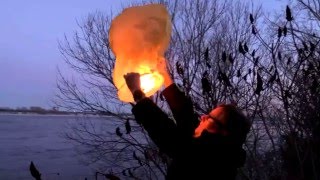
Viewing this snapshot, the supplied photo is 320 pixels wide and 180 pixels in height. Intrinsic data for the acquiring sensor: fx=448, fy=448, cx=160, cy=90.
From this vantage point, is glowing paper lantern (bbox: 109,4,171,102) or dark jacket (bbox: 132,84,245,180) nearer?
dark jacket (bbox: 132,84,245,180)

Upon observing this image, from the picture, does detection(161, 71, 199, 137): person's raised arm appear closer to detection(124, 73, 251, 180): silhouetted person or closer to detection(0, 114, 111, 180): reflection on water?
detection(124, 73, 251, 180): silhouetted person

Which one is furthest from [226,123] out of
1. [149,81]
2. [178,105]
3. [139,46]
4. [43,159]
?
[43,159]

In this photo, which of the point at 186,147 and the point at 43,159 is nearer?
the point at 186,147

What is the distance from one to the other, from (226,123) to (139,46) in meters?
0.60

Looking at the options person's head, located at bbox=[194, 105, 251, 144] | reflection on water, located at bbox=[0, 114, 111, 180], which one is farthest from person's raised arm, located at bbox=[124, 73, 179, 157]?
reflection on water, located at bbox=[0, 114, 111, 180]

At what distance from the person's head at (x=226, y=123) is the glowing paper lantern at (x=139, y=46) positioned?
33cm

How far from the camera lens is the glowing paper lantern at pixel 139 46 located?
233 centimetres

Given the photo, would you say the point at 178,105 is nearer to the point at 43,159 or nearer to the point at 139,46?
the point at 139,46

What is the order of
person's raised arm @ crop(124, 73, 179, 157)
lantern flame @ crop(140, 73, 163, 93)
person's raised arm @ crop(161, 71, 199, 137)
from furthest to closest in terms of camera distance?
1. person's raised arm @ crop(161, 71, 199, 137)
2. lantern flame @ crop(140, 73, 163, 93)
3. person's raised arm @ crop(124, 73, 179, 157)

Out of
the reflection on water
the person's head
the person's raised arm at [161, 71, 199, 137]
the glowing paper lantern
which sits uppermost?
the reflection on water

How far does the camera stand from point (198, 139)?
7.38 ft

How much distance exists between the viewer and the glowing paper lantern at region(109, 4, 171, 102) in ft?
7.66

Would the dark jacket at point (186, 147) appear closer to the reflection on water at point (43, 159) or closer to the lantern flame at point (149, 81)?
the lantern flame at point (149, 81)

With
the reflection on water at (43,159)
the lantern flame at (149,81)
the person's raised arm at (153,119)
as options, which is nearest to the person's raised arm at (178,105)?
the lantern flame at (149,81)
